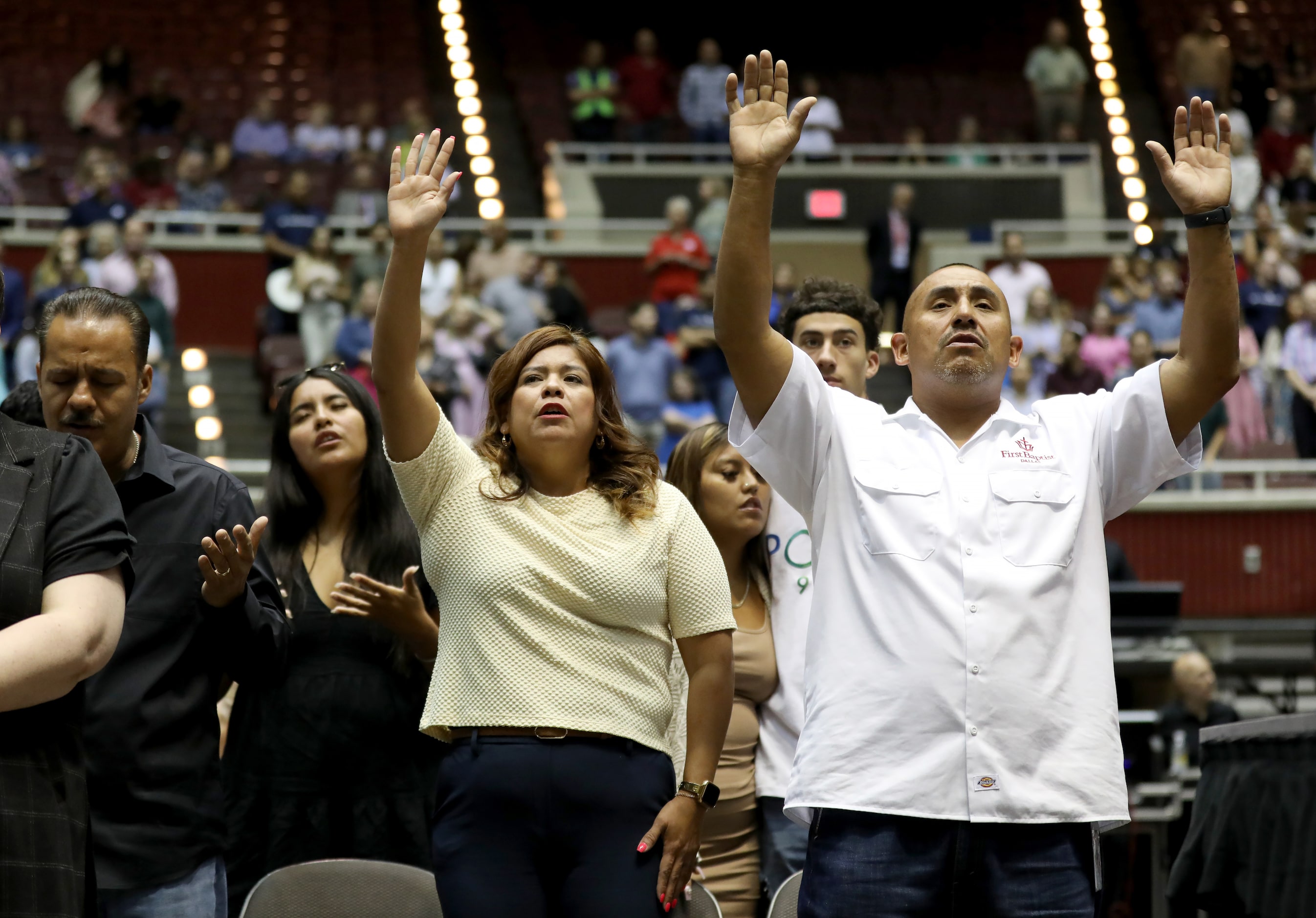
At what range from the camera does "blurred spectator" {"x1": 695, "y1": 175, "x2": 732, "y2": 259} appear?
44.7 feet

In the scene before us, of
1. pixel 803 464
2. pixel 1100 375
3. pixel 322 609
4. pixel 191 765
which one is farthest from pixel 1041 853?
pixel 1100 375

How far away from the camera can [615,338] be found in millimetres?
12328

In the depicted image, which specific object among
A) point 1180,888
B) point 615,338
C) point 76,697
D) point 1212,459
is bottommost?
point 1180,888

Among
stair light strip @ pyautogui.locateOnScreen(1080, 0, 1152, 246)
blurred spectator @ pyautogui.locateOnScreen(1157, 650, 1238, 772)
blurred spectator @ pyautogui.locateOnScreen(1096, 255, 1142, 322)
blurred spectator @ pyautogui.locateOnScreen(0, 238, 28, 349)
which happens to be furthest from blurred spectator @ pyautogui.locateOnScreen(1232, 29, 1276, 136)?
blurred spectator @ pyautogui.locateOnScreen(0, 238, 28, 349)

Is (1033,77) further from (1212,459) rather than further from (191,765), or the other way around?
(191,765)

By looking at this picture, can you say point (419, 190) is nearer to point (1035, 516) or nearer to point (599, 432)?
point (599, 432)

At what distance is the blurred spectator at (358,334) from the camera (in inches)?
416

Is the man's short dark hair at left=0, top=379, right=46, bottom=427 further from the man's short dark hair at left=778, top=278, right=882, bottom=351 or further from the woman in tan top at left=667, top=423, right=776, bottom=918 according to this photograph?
the man's short dark hair at left=778, top=278, right=882, bottom=351

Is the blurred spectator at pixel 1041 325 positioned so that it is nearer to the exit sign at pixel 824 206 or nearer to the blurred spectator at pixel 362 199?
the exit sign at pixel 824 206

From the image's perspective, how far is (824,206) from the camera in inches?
632

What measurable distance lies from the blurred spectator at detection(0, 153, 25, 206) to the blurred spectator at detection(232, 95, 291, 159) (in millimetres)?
2058

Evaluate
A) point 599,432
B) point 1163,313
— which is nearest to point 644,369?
point 1163,313

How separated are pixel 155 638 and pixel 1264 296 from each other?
38.0ft

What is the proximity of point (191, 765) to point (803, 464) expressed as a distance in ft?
4.33
